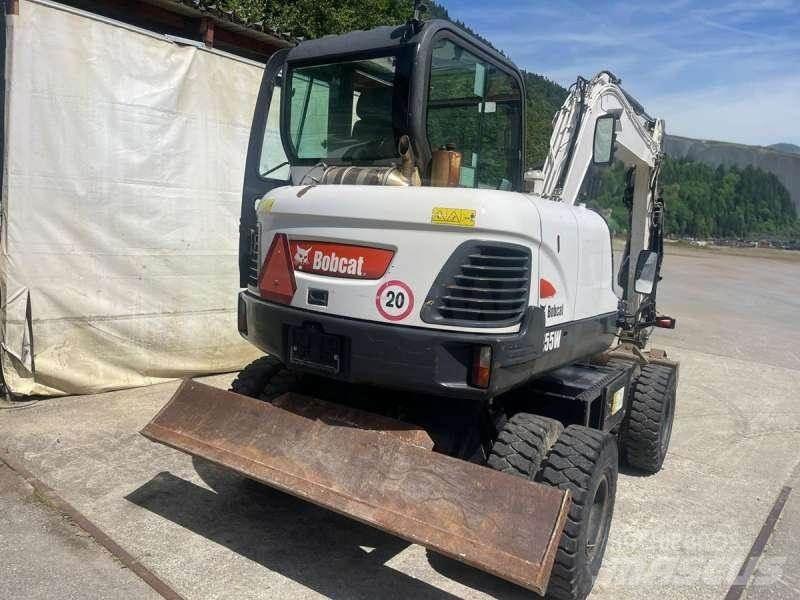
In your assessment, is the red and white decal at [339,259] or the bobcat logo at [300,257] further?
the bobcat logo at [300,257]

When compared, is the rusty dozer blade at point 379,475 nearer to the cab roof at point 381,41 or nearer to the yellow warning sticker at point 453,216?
the yellow warning sticker at point 453,216

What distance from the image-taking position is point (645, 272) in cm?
525

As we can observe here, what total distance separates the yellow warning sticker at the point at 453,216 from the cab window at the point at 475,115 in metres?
0.69

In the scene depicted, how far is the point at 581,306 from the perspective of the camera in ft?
12.6

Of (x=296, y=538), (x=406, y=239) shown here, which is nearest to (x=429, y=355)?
(x=406, y=239)

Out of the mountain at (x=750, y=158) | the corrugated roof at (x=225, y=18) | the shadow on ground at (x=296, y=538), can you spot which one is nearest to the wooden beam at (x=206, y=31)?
the corrugated roof at (x=225, y=18)

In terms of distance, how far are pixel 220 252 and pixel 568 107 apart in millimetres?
3607

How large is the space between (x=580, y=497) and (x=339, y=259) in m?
1.56

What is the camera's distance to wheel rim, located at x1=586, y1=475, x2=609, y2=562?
354 cm

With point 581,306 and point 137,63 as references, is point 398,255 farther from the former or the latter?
point 137,63

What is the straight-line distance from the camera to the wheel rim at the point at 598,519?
3.54 metres

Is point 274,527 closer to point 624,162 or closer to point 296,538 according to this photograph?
point 296,538

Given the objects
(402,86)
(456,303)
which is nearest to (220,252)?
(402,86)

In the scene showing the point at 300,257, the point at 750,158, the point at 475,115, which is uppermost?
the point at 750,158
